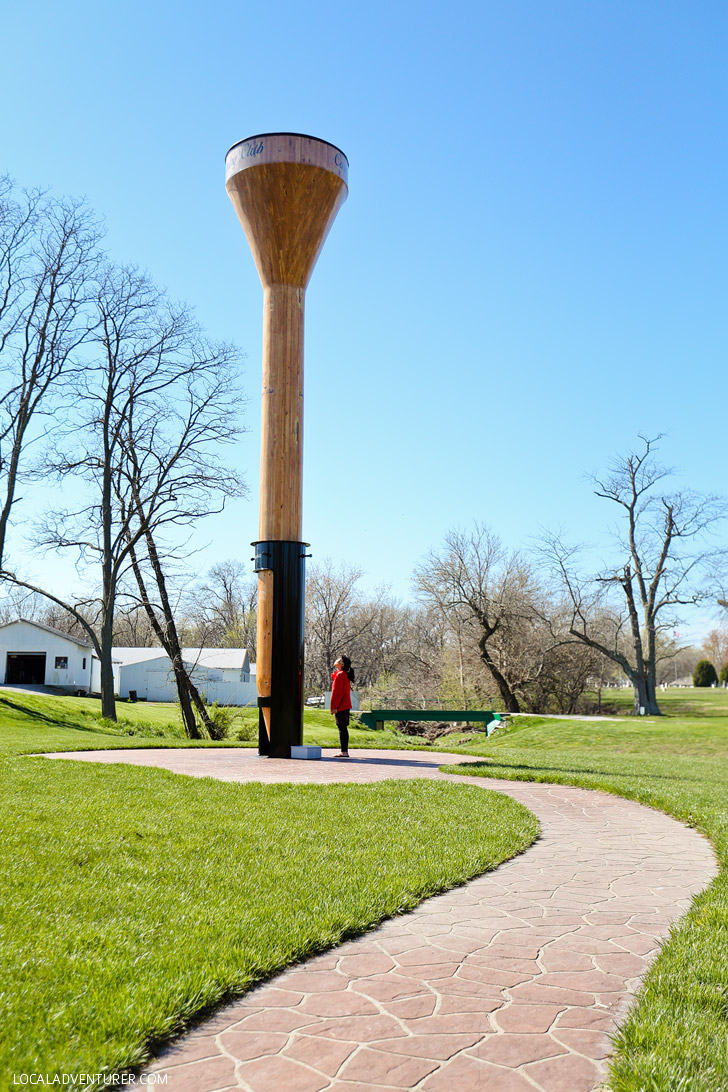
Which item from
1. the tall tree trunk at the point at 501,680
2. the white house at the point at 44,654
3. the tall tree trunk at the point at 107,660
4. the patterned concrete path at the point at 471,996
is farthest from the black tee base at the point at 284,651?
the white house at the point at 44,654

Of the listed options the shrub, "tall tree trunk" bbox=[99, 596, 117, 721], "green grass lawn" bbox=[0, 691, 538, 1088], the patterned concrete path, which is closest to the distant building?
"tall tree trunk" bbox=[99, 596, 117, 721]

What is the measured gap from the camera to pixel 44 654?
45.6 metres

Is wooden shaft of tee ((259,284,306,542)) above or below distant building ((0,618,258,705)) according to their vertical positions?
above

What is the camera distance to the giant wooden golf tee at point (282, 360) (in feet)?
41.4

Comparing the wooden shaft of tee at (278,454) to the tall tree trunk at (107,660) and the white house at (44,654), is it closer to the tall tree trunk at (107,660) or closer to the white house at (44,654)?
the tall tree trunk at (107,660)

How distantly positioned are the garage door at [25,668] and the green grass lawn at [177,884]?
40981 millimetres

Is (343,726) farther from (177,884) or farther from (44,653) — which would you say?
(44,653)

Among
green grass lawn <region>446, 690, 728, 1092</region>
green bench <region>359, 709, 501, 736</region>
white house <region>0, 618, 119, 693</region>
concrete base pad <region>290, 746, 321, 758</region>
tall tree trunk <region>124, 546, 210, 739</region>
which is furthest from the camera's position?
white house <region>0, 618, 119, 693</region>

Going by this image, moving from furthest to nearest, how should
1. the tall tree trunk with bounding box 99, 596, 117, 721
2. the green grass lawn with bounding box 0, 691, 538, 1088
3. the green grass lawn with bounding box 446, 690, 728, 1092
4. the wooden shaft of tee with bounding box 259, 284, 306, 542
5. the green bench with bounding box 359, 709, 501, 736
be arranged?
the green bench with bounding box 359, 709, 501, 736 → the tall tree trunk with bounding box 99, 596, 117, 721 → the wooden shaft of tee with bounding box 259, 284, 306, 542 → the green grass lawn with bounding box 0, 691, 538, 1088 → the green grass lawn with bounding box 446, 690, 728, 1092

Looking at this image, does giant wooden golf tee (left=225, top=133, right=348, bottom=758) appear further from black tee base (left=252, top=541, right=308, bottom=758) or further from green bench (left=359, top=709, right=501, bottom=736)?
green bench (left=359, top=709, right=501, bottom=736)

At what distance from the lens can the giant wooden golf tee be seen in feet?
41.4

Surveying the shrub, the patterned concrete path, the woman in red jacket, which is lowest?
the shrub

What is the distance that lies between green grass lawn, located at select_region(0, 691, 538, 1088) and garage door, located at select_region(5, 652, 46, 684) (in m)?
41.0

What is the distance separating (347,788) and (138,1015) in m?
5.73
